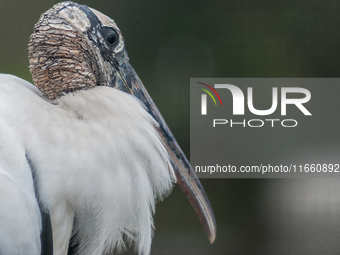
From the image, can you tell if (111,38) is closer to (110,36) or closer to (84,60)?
(110,36)

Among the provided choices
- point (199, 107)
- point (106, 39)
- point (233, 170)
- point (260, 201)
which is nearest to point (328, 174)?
point (260, 201)

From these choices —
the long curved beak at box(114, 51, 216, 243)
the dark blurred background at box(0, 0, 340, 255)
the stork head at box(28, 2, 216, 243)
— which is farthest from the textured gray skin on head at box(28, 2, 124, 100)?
the dark blurred background at box(0, 0, 340, 255)

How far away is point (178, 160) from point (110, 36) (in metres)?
0.38

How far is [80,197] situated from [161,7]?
3.70 feet

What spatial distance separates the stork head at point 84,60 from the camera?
748 millimetres

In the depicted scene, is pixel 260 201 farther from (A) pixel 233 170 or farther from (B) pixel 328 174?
(B) pixel 328 174

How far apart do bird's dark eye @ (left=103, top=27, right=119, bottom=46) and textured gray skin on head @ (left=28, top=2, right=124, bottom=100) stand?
0.16ft

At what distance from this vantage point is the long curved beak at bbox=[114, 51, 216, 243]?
85 centimetres

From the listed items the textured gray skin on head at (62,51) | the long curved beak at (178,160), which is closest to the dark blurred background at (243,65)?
the long curved beak at (178,160)

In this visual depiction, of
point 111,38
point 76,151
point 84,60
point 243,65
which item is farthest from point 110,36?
point 243,65

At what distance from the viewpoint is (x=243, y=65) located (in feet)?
5.15

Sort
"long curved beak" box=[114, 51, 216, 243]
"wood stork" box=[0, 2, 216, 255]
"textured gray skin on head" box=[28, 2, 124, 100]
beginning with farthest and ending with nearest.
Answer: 1. "long curved beak" box=[114, 51, 216, 243]
2. "textured gray skin on head" box=[28, 2, 124, 100]
3. "wood stork" box=[0, 2, 216, 255]

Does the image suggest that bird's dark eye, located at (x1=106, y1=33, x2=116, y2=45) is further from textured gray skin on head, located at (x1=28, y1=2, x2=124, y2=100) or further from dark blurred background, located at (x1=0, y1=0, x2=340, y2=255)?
dark blurred background, located at (x1=0, y1=0, x2=340, y2=255)

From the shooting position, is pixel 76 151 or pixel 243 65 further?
pixel 243 65
